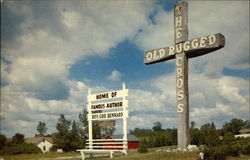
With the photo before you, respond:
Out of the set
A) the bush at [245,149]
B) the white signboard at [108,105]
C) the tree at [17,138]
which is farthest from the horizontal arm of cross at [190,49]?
the tree at [17,138]

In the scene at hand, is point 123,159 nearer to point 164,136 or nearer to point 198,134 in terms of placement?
point 198,134

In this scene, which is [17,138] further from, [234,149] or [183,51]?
[234,149]

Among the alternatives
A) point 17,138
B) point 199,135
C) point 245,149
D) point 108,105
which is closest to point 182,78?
point 108,105

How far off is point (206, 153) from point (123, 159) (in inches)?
131

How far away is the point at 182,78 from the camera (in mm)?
15602

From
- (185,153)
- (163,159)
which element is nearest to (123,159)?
(163,159)

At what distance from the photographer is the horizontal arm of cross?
14578 millimetres

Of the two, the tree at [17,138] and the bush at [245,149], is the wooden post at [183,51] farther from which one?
the tree at [17,138]

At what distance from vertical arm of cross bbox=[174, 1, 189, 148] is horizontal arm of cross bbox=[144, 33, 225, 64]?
10.7 inches

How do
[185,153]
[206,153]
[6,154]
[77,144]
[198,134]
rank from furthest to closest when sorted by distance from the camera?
[198,134] < [77,144] < [6,154] < [185,153] < [206,153]

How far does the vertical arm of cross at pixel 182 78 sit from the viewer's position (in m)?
15.2

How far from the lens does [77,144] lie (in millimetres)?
28344

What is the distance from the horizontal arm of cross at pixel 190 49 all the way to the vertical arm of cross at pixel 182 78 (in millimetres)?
273

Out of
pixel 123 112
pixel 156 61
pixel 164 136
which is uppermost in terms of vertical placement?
pixel 156 61
